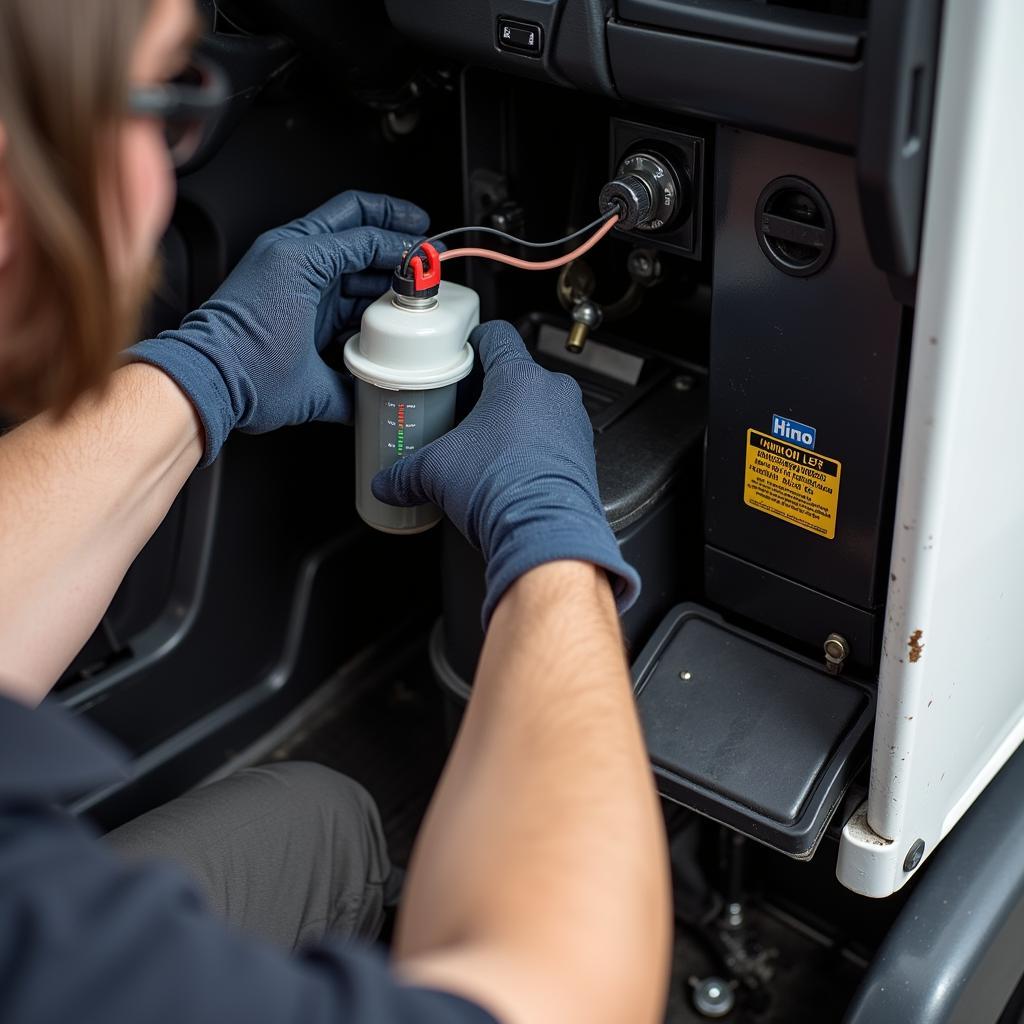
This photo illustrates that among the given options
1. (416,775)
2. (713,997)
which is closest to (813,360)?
(713,997)

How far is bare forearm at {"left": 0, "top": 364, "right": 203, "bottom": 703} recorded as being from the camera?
3.05 feet

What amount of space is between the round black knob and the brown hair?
409mm

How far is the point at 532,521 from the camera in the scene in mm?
866

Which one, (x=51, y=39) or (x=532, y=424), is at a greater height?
(x=51, y=39)

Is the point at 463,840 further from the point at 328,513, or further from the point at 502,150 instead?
the point at 328,513

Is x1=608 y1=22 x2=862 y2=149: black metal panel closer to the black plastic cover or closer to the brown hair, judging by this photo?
the brown hair

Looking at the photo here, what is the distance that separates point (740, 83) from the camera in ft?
2.59

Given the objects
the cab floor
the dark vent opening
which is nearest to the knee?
the cab floor

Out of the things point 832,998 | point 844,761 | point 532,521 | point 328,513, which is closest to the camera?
point 532,521

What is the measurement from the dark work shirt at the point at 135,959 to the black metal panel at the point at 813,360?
0.50m

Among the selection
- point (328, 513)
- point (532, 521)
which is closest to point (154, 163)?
point (532, 521)

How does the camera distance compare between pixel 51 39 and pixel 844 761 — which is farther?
pixel 844 761

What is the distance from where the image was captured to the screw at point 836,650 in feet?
3.26

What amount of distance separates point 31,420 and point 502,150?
47cm
